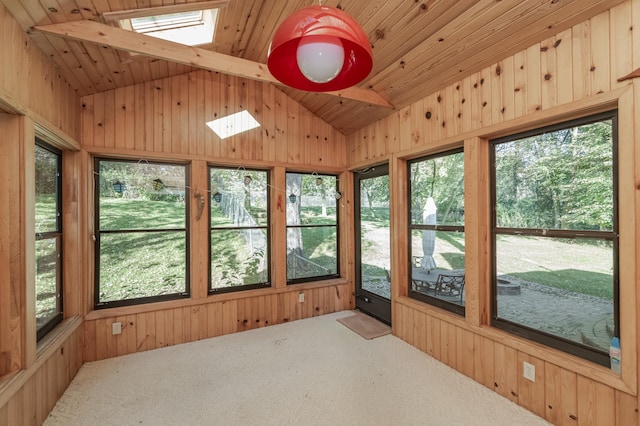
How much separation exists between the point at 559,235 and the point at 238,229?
3.11 meters

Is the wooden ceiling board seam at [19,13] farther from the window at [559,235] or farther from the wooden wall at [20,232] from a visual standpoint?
the window at [559,235]

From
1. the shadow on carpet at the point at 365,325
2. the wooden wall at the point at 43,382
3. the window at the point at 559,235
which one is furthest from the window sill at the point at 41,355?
the window at the point at 559,235

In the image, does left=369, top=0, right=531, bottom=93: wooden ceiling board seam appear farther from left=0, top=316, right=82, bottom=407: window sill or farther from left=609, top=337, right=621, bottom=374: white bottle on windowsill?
left=0, top=316, right=82, bottom=407: window sill

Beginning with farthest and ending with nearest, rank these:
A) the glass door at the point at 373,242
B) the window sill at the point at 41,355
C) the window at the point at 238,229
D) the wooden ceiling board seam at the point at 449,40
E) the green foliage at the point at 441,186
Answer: the glass door at the point at 373,242 < the window at the point at 238,229 < the green foliage at the point at 441,186 < the wooden ceiling board seam at the point at 449,40 < the window sill at the point at 41,355

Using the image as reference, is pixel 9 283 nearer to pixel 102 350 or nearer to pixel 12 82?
pixel 12 82

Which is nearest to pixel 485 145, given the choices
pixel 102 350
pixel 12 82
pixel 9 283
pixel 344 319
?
pixel 344 319

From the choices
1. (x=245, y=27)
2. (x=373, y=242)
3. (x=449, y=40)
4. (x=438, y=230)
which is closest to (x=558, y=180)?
(x=438, y=230)

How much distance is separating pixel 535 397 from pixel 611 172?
157cm

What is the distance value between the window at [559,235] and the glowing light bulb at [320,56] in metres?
1.75

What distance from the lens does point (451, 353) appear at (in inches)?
101

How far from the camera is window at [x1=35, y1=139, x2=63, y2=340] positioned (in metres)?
2.16

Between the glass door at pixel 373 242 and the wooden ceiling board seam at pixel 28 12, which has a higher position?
the wooden ceiling board seam at pixel 28 12

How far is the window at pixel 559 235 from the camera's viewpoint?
1748 millimetres

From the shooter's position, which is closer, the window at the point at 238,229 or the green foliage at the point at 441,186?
the green foliage at the point at 441,186
